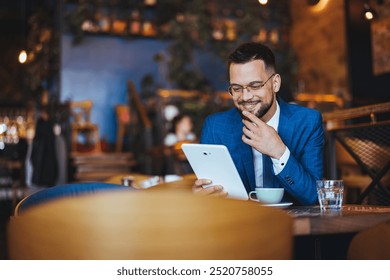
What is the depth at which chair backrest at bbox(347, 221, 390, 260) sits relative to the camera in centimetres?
152

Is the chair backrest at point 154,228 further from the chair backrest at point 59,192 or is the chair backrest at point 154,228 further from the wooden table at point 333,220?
the chair backrest at point 59,192

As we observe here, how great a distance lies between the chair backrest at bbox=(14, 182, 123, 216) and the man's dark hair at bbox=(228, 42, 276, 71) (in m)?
0.73

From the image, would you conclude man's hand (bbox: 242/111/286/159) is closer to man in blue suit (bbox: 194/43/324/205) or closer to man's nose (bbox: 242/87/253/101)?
man in blue suit (bbox: 194/43/324/205)

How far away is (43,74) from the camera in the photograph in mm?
10836

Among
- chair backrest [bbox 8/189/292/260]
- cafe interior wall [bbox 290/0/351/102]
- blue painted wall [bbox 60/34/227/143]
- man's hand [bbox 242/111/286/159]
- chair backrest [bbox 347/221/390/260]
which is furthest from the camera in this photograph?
blue painted wall [bbox 60/34/227/143]

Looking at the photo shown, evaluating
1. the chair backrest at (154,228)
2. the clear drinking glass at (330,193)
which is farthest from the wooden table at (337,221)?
the chair backrest at (154,228)

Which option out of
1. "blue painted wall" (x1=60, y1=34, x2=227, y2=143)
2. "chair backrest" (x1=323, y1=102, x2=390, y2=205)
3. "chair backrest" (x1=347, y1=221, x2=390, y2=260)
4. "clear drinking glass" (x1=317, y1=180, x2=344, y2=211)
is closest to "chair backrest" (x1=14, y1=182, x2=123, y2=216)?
"clear drinking glass" (x1=317, y1=180, x2=344, y2=211)

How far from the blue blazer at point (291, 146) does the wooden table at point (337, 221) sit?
393 millimetres

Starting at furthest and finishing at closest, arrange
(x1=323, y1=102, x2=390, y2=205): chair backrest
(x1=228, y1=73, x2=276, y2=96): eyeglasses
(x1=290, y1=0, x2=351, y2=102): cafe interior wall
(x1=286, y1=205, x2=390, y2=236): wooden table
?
(x1=290, y1=0, x2=351, y2=102): cafe interior wall < (x1=323, y1=102, x2=390, y2=205): chair backrest < (x1=228, y1=73, x2=276, y2=96): eyeglasses < (x1=286, y1=205, x2=390, y2=236): wooden table

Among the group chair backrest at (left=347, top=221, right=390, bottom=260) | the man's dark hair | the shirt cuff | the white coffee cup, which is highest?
the man's dark hair

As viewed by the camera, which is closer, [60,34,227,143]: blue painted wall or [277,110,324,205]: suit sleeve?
[277,110,324,205]: suit sleeve

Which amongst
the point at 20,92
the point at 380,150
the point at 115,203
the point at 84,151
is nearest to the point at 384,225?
the point at 115,203

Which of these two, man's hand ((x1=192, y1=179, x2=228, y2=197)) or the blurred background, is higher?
the blurred background
